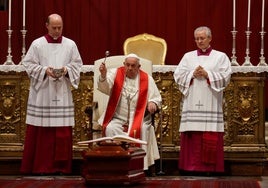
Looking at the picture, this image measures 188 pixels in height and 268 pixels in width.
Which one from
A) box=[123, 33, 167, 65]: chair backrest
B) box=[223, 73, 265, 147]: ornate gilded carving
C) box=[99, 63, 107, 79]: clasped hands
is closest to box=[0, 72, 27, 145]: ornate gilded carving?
box=[99, 63, 107, 79]: clasped hands

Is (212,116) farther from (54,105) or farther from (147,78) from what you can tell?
(54,105)

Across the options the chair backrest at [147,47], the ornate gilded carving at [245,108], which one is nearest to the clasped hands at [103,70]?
the ornate gilded carving at [245,108]

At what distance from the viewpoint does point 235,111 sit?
11008 mm

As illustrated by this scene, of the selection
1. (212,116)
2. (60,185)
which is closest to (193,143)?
(212,116)

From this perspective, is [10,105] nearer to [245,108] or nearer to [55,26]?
[55,26]

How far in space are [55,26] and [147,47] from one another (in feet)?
7.12

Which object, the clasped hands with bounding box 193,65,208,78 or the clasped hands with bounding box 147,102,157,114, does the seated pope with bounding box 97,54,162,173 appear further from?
the clasped hands with bounding box 193,65,208,78

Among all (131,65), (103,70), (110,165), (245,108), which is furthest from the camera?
(245,108)

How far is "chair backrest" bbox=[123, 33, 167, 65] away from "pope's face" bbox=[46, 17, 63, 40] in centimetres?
186

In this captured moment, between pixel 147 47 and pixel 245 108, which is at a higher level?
pixel 147 47

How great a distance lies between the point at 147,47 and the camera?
12414 mm

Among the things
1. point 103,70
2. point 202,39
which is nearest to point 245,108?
point 202,39

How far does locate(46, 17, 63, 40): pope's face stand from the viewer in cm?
1048

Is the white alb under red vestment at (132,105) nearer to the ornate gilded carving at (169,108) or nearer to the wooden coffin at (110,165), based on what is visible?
the ornate gilded carving at (169,108)
